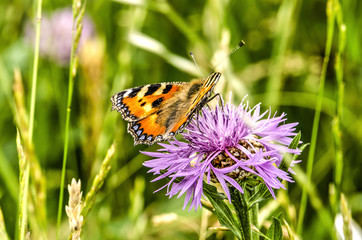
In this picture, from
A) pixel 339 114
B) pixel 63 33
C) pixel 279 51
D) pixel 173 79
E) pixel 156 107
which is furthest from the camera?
pixel 63 33

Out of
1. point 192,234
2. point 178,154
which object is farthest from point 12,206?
point 178,154

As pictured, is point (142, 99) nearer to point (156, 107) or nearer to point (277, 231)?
point (156, 107)

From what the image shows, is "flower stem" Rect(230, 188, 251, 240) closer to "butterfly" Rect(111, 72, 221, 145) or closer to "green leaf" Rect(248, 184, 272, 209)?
"green leaf" Rect(248, 184, 272, 209)

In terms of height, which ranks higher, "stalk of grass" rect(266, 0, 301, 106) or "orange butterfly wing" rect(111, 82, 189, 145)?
"stalk of grass" rect(266, 0, 301, 106)

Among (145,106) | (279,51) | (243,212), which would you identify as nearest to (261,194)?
(243,212)

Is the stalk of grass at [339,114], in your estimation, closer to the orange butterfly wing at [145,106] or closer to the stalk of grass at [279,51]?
the orange butterfly wing at [145,106]

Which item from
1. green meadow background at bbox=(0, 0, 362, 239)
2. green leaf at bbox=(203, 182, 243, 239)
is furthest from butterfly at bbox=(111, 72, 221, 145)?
green leaf at bbox=(203, 182, 243, 239)
